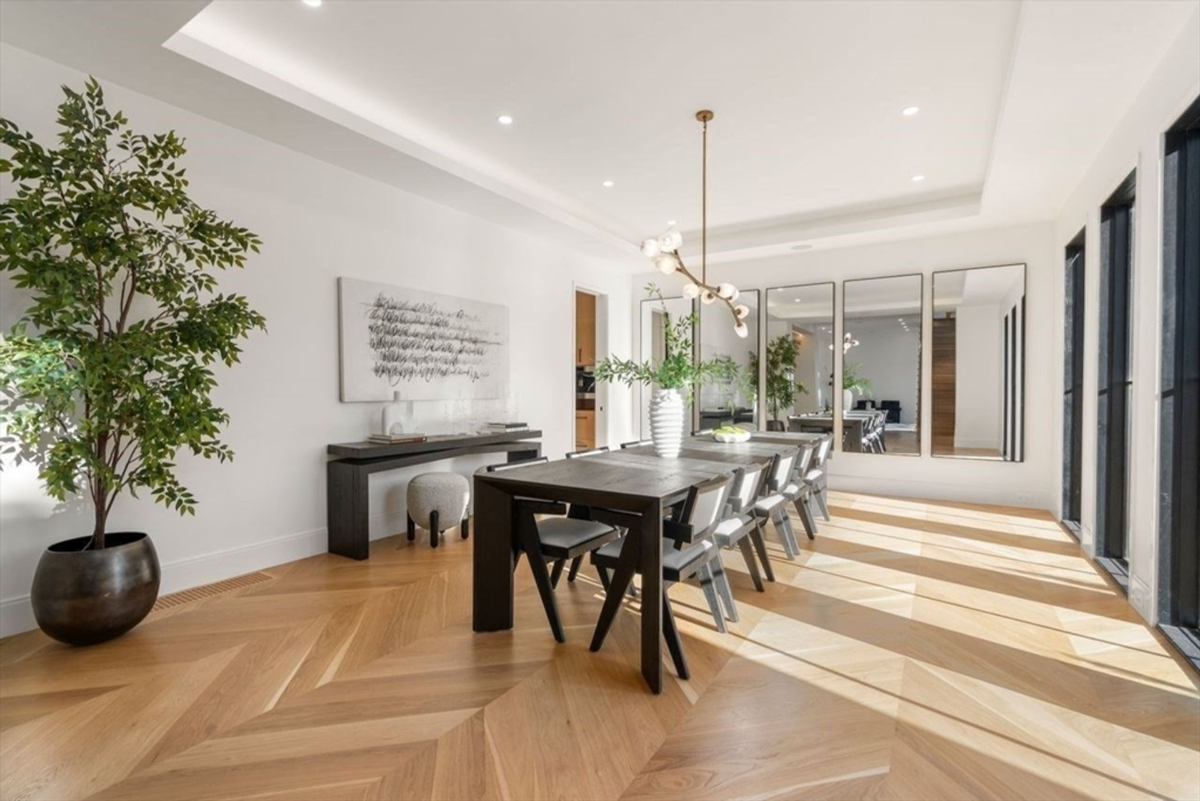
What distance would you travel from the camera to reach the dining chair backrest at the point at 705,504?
2.45 meters

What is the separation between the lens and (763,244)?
246 inches

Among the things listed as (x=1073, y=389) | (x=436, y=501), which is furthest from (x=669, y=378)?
(x=1073, y=389)

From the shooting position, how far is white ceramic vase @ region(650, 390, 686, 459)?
347 centimetres

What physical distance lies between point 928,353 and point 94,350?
6.66 metres

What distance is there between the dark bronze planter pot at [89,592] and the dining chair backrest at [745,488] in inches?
111

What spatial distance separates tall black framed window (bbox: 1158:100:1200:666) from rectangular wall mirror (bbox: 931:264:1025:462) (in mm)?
3199

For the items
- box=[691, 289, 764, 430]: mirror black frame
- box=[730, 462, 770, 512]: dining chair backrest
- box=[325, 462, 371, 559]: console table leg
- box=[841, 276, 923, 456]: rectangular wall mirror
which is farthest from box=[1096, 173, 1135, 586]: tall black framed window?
box=[325, 462, 371, 559]: console table leg

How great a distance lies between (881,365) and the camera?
6.32 meters

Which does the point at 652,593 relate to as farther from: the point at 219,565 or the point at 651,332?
the point at 651,332

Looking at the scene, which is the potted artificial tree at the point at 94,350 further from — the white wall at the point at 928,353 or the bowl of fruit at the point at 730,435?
the white wall at the point at 928,353

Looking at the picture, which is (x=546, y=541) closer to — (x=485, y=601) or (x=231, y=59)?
(x=485, y=601)

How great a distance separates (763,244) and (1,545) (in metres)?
6.23

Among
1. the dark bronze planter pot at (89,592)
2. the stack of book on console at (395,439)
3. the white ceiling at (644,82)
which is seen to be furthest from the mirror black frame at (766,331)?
the dark bronze planter pot at (89,592)

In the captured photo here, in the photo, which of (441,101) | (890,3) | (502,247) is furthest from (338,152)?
(890,3)
